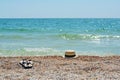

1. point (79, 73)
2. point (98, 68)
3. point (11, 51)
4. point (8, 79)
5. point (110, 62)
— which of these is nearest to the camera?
point (8, 79)

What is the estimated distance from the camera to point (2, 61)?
10.7 meters

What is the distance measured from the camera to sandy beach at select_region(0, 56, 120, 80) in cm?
816

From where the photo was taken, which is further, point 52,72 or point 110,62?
point 110,62

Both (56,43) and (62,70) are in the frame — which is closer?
(62,70)

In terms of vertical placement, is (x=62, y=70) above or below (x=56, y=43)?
below

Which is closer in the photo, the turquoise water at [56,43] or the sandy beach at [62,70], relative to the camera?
the sandy beach at [62,70]

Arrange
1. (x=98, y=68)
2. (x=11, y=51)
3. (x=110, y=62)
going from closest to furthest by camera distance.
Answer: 1. (x=98, y=68)
2. (x=110, y=62)
3. (x=11, y=51)

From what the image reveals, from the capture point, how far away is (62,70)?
9094 mm

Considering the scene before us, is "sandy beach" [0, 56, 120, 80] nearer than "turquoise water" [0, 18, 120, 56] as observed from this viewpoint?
Yes

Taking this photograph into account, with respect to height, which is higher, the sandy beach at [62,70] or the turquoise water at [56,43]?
the turquoise water at [56,43]

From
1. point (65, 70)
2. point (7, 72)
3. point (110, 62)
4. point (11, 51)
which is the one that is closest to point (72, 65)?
point (65, 70)

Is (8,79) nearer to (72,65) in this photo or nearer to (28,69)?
(28,69)

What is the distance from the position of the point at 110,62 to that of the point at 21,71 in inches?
128

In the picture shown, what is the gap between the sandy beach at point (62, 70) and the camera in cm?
816
